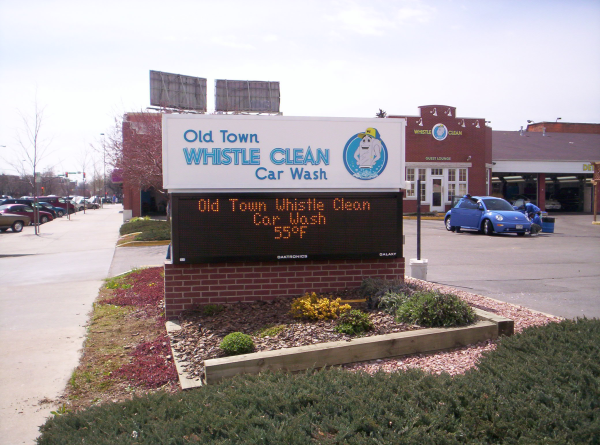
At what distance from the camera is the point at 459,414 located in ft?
12.1

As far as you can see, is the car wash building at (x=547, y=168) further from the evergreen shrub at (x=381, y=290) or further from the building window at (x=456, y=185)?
the evergreen shrub at (x=381, y=290)

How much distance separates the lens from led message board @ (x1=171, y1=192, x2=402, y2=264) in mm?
6832

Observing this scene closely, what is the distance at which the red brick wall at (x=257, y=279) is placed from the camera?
23.2 feet

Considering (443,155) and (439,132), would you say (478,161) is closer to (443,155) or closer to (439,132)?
(443,155)

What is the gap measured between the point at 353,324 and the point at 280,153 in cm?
A: 274

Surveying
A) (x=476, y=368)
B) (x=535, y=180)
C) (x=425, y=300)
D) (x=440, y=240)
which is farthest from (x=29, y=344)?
(x=535, y=180)

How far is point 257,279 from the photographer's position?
23.7 ft

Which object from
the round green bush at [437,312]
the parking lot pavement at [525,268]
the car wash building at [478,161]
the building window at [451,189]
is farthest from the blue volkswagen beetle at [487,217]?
the round green bush at [437,312]

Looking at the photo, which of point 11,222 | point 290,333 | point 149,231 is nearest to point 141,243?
point 149,231

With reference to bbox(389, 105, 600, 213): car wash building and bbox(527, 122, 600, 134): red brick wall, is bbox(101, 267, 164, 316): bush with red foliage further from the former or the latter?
bbox(527, 122, 600, 134): red brick wall

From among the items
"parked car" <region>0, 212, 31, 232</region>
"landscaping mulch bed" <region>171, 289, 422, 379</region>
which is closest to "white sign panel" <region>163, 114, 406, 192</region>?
"landscaping mulch bed" <region>171, 289, 422, 379</region>

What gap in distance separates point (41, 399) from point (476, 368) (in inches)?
169

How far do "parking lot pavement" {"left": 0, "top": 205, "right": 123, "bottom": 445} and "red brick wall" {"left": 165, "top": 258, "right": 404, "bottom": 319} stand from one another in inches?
60.0

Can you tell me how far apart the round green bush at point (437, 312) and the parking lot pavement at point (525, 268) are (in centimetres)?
270
